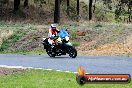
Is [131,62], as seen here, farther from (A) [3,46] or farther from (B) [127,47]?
(A) [3,46]

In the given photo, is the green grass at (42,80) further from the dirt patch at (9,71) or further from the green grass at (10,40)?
the green grass at (10,40)

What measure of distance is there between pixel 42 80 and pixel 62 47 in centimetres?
993

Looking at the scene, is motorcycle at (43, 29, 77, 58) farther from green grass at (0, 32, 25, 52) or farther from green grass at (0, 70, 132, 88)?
green grass at (0, 70, 132, 88)

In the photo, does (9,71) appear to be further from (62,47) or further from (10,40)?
(10,40)

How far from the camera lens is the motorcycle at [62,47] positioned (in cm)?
2289

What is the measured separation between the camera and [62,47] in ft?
76.7

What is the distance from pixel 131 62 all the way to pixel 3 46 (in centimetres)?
1139

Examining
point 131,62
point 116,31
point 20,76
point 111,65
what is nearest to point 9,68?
point 20,76

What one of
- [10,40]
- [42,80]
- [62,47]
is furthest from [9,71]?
[10,40]

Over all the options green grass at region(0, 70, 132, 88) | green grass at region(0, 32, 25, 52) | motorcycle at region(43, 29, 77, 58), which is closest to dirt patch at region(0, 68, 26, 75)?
green grass at region(0, 70, 132, 88)

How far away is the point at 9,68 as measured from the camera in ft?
56.5

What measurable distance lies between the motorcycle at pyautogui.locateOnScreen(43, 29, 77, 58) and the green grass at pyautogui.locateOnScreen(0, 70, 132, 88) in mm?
7058

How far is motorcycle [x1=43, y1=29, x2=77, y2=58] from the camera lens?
75.1ft

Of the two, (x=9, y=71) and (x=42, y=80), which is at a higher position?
(x=42, y=80)
